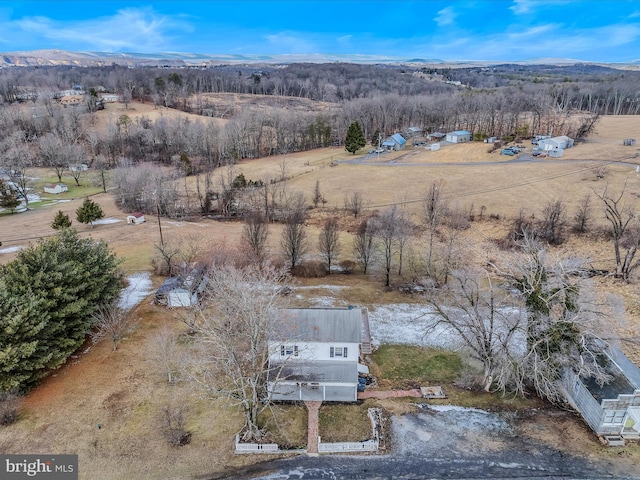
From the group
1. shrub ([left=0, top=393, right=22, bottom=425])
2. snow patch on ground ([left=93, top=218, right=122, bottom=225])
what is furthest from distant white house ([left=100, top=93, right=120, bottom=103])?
shrub ([left=0, top=393, right=22, bottom=425])

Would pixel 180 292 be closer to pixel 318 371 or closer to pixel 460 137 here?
pixel 318 371

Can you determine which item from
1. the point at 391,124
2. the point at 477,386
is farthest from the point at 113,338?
the point at 391,124

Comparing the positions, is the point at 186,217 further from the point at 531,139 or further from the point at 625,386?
the point at 531,139

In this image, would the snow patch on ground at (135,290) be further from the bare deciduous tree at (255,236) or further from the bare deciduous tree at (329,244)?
the bare deciduous tree at (329,244)

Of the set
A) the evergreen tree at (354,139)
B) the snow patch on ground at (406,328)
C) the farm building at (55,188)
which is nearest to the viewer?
the snow patch on ground at (406,328)

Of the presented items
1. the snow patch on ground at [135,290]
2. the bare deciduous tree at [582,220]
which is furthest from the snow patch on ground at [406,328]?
the bare deciduous tree at [582,220]

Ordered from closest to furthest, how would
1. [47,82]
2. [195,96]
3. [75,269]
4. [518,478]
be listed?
1. [518,478]
2. [75,269]
3. [195,96]
4. [47,82]

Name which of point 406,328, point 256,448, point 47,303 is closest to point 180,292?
point 47,303
